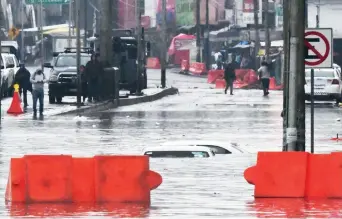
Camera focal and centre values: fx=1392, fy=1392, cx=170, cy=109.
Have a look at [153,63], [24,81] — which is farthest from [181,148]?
[153,63]

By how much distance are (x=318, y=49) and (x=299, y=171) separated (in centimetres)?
499

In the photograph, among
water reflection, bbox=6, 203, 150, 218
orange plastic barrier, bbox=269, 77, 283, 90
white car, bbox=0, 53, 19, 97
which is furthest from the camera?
orange plastic barrier, bbox=269, 77, 283, 90

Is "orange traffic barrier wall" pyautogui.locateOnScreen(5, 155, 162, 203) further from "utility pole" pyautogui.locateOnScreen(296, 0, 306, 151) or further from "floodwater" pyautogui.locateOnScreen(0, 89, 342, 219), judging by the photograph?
"utility pole" pyautogui.locateOnScreen(296, 0, 306, 151)

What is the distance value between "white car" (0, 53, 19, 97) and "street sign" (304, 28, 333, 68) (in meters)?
33.4

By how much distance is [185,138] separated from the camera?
3219cm

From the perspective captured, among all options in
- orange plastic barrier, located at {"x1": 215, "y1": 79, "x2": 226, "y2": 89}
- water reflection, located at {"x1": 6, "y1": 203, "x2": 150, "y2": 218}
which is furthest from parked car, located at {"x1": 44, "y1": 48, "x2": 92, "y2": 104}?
water reflection, located at {"x1": 6, "y1": 203, "x2": 150, "y2": 218}

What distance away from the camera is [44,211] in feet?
52.3

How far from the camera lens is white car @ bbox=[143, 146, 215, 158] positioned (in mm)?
24281

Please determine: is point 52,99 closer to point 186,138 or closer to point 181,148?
point 186,138

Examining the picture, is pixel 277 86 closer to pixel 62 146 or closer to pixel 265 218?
pixel 62 146

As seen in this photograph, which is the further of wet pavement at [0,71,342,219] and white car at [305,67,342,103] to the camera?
white car at [305,67,342,103]

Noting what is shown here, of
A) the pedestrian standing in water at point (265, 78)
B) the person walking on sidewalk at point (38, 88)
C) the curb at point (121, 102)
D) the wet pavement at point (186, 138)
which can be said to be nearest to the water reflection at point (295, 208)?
the wet pavement at point (186, 138)

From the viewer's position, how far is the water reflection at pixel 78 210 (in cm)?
1555

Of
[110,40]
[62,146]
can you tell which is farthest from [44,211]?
[110,40]
